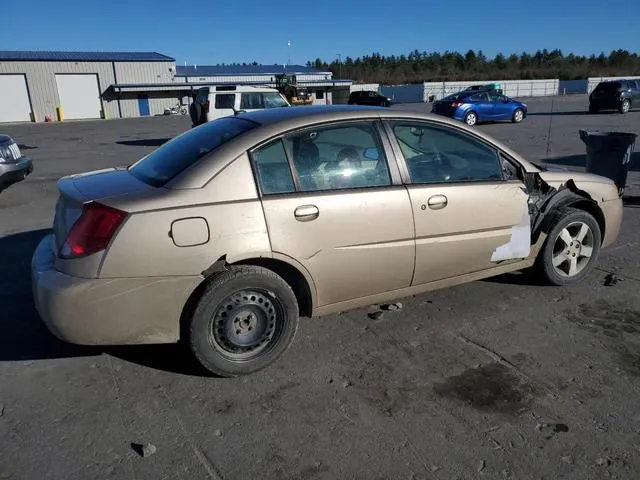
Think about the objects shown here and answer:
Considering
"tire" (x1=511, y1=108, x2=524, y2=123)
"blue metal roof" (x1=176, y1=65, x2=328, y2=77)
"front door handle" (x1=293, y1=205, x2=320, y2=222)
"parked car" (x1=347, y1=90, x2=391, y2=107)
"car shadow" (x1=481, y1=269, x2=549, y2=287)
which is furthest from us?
"blue metal roof" (x1=176, y1=65, x2=328, y2=77)

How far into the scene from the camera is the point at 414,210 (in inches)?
141

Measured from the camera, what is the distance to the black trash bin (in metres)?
7.72

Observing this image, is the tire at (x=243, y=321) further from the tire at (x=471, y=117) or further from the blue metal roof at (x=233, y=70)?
the blue metal roof at (x=233, y=70)

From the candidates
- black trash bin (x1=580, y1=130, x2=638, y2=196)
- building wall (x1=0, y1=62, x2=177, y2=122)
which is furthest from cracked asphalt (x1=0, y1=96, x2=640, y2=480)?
building wall (x1=0, y1=62, x2=177, y2=122)

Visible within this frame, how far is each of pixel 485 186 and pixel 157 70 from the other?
47377 millimetres

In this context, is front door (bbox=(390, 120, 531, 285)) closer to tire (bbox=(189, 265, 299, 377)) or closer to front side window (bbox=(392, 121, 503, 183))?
front side window (bbox=(392, 121, 503, 183))

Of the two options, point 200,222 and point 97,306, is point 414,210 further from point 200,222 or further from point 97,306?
point 97,306

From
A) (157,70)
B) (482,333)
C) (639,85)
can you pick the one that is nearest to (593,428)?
(482,333)

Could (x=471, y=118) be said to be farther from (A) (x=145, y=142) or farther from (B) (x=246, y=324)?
(B) (x=246, y=324)

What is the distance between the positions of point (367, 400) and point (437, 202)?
1.48 metres

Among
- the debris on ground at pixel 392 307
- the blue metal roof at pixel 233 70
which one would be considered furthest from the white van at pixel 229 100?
the blue metal roof at pixel 233 70

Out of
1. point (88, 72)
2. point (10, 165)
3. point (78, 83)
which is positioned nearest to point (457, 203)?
point (10, 165)

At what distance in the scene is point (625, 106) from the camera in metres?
27.4

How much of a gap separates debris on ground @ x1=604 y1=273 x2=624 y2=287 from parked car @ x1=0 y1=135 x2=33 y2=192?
8.56 m
